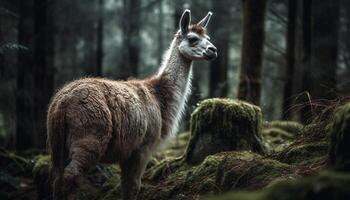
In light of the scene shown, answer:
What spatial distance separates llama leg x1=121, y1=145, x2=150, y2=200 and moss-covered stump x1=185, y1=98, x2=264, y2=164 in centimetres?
144

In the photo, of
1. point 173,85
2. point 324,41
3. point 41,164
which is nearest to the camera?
point 173,85

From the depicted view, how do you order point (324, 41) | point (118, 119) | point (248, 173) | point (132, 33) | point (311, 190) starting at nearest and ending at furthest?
point (311, 190)
point (248, 173)
point (118, 119)
point (324, 41)
point (132, 33)

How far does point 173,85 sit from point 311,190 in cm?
537

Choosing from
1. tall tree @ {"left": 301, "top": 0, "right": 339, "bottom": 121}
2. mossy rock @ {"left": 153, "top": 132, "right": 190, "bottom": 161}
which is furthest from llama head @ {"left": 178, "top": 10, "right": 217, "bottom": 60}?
tall tree @ {"left": 301, "top": 0, "right": 339, "bottom": 121}

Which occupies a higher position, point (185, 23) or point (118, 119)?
point (185, 23)

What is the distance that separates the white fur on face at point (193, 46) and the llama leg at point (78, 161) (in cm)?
315

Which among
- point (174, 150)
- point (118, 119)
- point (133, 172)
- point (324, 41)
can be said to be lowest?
point (174, 150)

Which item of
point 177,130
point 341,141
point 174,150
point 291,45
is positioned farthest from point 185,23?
point 291,45

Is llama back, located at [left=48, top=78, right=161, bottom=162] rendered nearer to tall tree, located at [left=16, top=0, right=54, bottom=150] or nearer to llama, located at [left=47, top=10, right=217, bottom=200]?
llama, located at [left=47, top=10, right=217, bottom=200]

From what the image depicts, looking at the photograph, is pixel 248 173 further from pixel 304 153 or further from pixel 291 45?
pixel 291 45

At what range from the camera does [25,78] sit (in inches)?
546

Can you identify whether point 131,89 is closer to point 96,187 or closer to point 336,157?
point 96,187

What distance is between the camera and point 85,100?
5926mm

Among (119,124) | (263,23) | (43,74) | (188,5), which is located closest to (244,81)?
(263,23)
